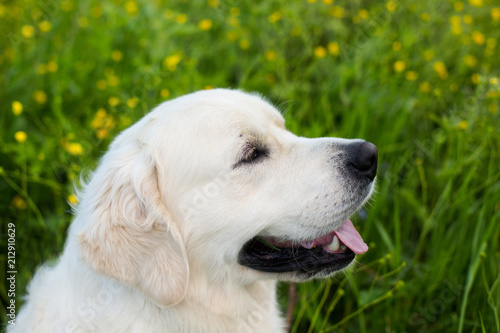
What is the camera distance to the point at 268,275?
88.0 inches

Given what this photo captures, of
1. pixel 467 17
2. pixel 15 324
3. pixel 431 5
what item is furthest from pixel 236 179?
pixel 467 17

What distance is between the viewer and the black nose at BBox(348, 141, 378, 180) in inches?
86.6

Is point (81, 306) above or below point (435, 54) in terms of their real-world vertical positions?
below

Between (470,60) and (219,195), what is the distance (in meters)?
3.35

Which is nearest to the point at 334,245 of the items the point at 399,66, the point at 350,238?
the point at 350,238

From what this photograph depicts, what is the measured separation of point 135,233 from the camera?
6.68 ft

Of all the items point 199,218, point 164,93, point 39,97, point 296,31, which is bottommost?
point 39,97

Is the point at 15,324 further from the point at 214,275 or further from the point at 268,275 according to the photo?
the point at 268,275

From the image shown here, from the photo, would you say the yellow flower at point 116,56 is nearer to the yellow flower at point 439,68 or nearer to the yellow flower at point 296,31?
the yellow flower at point 296,31

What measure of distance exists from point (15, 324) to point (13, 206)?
4.16ft

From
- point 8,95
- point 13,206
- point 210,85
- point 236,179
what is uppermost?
point 236,179

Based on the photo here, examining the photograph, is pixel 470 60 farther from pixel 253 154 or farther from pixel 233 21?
pixel 253 154

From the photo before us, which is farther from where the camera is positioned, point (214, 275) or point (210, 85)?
point (210, 85)

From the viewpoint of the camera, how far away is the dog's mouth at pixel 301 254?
7.24 ft
